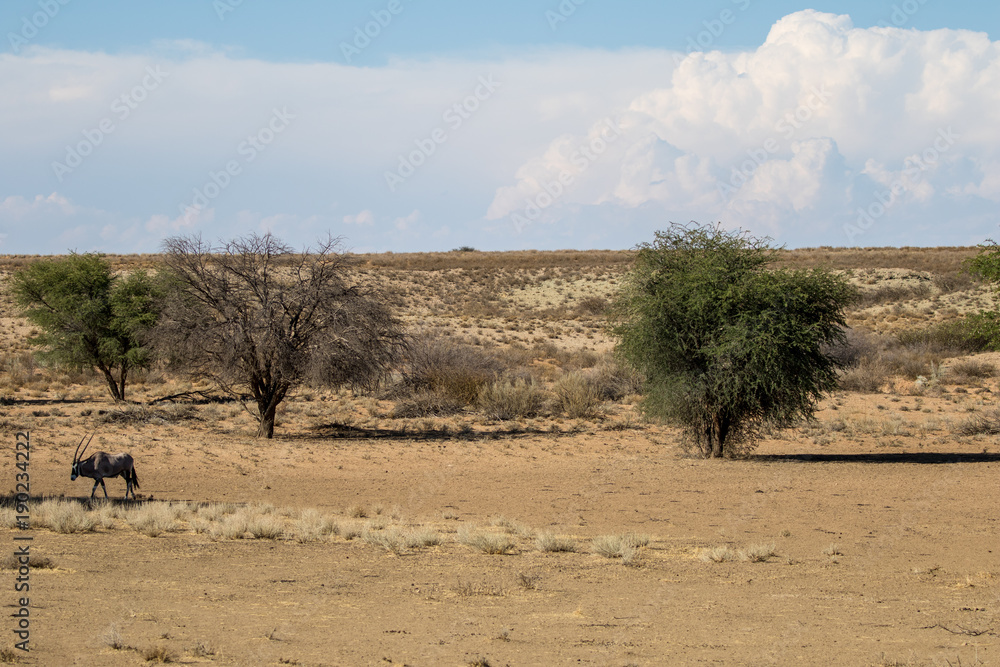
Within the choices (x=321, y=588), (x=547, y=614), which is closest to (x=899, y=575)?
(x=547, y=614)

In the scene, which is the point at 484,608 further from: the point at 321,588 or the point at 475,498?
the point at 475,498

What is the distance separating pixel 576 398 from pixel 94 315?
16.4 metres

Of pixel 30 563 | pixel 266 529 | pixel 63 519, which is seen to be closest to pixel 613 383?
pixel 266 529

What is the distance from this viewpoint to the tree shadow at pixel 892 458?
20984mm

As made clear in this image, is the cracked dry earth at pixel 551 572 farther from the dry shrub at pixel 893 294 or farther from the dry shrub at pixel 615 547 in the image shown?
the dry shrub at pixel 893 294

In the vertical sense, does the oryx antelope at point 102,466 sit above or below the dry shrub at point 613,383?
above

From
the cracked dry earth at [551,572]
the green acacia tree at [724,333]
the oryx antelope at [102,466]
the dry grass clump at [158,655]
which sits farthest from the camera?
the green acacia tree at [724,333]

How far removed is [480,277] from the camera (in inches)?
3118

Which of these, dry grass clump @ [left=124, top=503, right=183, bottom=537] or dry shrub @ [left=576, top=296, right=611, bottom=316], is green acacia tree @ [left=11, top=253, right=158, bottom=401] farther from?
dry shrub @ [left=576, top=296, right=611, bottom=316]

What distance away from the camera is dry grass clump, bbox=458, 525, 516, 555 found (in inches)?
486

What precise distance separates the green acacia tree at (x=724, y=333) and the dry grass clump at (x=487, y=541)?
8.11m

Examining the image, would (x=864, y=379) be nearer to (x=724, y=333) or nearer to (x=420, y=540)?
(x=724, y=333)

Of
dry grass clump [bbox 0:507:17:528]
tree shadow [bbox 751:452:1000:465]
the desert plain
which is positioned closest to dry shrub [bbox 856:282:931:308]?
the desert plain

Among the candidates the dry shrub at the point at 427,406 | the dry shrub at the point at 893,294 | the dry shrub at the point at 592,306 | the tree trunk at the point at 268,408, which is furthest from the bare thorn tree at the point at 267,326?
the dry shrub at the point at 893,294
